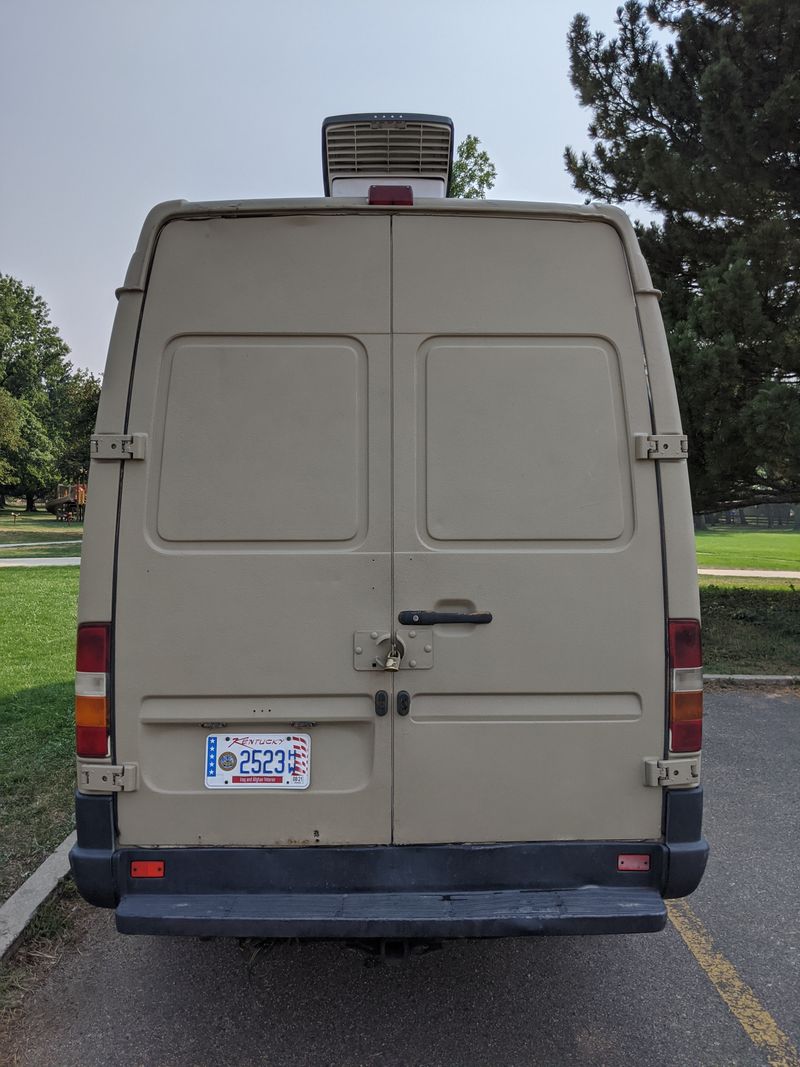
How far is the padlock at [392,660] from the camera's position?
2654mm

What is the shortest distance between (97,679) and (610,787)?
5.65 feet

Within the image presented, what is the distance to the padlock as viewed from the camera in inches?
104

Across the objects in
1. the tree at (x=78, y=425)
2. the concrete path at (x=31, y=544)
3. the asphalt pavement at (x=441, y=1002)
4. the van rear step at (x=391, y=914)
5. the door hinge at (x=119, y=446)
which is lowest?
the asphalt pavement at (x=441, y=1002)

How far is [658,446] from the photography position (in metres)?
2.73

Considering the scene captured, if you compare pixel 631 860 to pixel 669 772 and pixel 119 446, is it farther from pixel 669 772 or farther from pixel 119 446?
pixel 119 446

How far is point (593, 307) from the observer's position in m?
2.77

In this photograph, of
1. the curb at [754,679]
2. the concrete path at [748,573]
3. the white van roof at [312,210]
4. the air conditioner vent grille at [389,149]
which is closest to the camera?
the white van roof at [312,210]

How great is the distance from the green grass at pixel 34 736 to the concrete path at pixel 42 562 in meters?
7.93

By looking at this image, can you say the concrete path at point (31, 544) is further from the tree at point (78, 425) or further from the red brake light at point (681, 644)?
the red brake light at point (681, 644)

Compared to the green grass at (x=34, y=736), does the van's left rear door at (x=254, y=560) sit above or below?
above

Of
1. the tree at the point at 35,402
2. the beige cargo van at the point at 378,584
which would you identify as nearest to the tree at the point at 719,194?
the beige cargo van at the point at 378,584

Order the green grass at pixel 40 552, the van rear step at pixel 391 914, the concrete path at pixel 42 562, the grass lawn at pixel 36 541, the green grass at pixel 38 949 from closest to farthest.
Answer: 1. the van rear step at pixel 391 914
2. the green grass at pixel 38 949
3. the concrete path at pixel 42 562
4. the green grass at pixel 40 552
5. the grass lawn at pixel 36 541

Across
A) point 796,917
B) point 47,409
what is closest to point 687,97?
point 796,917

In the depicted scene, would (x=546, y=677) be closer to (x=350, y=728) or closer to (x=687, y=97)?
(x=350, y=728)
